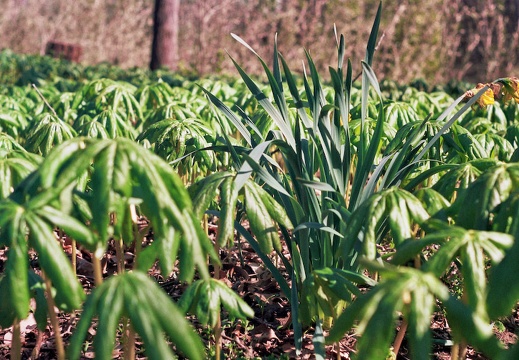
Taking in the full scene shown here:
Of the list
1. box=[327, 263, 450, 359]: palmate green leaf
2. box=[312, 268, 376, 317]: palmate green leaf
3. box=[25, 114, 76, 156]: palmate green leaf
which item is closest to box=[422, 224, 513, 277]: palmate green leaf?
box=[327, 263, 450, 359]: palmate green leaf

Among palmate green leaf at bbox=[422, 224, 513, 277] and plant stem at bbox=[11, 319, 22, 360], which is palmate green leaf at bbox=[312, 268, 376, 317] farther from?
plant stem at bbox=[11, 319, 22, 360]

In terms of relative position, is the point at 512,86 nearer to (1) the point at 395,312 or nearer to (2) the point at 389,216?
(2) the point at 389,216

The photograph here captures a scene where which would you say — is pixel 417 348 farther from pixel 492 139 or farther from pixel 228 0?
pixel 228 0

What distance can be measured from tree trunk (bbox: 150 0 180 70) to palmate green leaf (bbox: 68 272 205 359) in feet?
29.2

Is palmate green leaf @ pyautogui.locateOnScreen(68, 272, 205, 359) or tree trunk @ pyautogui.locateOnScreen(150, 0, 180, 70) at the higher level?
tree trunk @ pyautogui.locateOnScreen(150, 0, 180, 70)

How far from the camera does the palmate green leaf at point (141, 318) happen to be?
3.18 ft

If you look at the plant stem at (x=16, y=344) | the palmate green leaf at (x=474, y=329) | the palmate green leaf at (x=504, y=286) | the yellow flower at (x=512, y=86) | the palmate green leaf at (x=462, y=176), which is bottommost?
the plant stem at (x=16, y=344)

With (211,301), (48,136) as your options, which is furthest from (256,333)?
(48,136)

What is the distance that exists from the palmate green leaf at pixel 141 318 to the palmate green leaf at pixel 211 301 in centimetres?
39

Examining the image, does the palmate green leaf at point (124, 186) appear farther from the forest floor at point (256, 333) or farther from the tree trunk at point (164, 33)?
the tree trunk at point (164, 33)

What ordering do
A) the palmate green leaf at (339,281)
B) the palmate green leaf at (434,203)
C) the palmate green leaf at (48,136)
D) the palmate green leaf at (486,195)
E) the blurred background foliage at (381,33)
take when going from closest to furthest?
the palmate green leaf at (486,195) < the palmate green leaf at (434,203) < the palmate green leaf at (339,281) < the palmate green leaf at (48,136) < the blurred background foliage at (381,33)

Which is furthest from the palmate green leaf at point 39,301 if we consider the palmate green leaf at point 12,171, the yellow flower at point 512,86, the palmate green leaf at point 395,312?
the yellow flower at point 512,86

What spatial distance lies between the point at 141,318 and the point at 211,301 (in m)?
0.47

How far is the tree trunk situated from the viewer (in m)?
9.66
